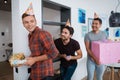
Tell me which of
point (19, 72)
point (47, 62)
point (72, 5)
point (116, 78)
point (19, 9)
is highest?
point (72, 5)

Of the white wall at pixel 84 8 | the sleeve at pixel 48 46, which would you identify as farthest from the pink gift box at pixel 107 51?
the sleeve at pixel 48 46

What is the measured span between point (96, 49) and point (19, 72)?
1259mm

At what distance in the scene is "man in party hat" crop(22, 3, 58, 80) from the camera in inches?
58.9

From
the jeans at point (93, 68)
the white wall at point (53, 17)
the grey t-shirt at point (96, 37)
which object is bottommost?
the jeans at point (93, 68)

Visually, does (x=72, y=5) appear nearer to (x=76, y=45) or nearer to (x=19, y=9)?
(x=76, y=45)

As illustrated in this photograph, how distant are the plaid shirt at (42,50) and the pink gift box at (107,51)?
1.11 meters

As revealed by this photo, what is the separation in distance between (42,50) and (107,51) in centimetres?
130

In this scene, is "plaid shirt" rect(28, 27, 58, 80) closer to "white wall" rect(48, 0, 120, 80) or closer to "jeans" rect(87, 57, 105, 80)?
"jeans" rect(87, 57, 105, 80)

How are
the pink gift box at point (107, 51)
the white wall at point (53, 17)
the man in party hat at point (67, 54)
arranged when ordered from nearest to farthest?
the man in party hat at point (67, 54) < the pink gift box at point (107, 51) < the white wall at point (53, 17)

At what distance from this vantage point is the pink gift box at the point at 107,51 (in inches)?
97.0

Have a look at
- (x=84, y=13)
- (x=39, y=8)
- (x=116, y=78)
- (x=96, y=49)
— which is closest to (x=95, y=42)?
(x=96, y=49)

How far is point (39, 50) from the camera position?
61.9 inches

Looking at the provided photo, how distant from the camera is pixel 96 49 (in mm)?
2570

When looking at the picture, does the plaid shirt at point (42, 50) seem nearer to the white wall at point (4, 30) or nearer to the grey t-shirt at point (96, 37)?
the grey t-shirt at point (96, 37)
